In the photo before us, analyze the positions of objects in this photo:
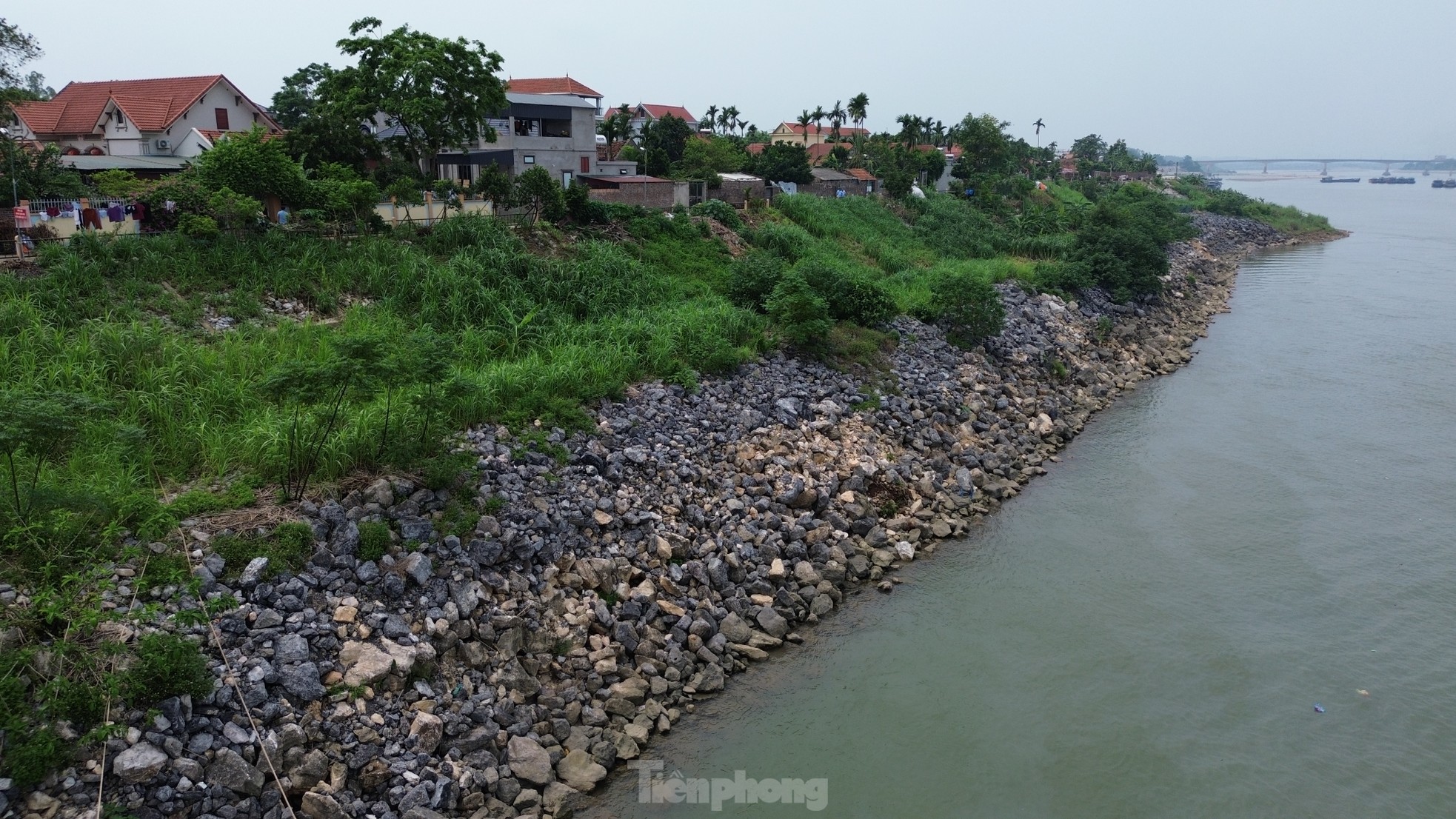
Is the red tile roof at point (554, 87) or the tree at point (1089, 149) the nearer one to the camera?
the red tile roof at point (554, 87)

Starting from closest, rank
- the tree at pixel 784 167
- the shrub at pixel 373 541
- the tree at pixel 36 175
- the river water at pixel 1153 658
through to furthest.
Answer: the river water at pixel 1153 658 < the shrub at pixel 373 541 < the tree at pixel 36 175 < the tree at pixel 784 167

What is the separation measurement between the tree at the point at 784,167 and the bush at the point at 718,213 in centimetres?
1299

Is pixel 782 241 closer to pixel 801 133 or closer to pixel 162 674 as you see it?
pixel 162 674

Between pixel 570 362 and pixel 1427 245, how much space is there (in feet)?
220

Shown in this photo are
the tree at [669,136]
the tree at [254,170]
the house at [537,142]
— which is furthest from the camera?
the tree at [669,136]

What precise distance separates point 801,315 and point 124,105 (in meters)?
27.4

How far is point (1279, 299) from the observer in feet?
127

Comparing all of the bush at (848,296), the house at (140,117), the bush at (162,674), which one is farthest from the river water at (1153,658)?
the house at (140,117)

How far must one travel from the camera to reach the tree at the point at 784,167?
42.1 metres

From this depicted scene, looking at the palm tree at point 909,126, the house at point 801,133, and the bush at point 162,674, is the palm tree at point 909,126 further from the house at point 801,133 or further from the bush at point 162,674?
the bush at point 162,674

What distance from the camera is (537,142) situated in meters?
33.1

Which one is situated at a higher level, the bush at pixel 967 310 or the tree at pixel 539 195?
the tree at pixel 539 195

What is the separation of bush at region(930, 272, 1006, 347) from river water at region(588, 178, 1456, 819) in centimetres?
401

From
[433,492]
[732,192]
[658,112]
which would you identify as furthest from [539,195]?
[658,112]
